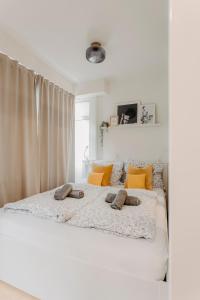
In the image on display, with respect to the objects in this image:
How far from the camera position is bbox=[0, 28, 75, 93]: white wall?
6.76 feet

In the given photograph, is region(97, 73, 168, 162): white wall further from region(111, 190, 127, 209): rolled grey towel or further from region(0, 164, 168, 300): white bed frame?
region(0, 164, 168, 300): white bed frame

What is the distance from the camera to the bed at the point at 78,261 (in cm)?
102

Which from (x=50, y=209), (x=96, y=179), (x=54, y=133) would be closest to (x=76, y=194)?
(x=50, y=209)

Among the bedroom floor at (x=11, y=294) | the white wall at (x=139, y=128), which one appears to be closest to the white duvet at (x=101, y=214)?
the bedroom floor at (x=11, y=294)

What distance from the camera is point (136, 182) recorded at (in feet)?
8.15

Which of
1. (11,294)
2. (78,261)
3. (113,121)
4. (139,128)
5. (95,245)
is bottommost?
(11,294)

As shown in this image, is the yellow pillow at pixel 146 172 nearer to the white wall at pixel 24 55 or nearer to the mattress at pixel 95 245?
the mattress at pixel 95 245

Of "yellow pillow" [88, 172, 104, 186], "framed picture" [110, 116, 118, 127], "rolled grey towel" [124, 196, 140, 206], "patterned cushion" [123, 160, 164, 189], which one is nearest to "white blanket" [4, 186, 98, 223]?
"rolled grey towel" [124, 196, 140, 206]

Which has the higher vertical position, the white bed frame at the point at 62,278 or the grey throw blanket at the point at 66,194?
the grey throw blanket at the point at 66,194

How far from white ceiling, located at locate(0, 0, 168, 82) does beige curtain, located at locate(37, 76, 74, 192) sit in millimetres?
530

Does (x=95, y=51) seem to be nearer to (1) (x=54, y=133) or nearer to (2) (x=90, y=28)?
(2) (x=90, y=28)
